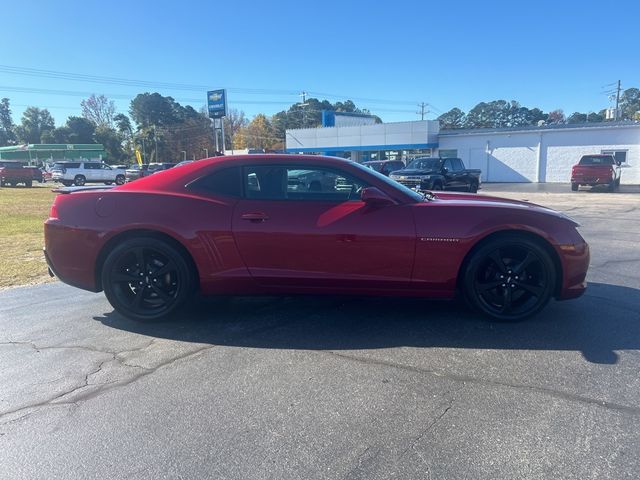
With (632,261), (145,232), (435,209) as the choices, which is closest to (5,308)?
(145,232)

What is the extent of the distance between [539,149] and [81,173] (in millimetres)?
34608

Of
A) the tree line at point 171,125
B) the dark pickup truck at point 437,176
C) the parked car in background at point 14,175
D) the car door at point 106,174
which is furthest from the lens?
the tree line at point 171,125

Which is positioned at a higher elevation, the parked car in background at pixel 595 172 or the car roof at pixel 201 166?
the car roof at pixel 201 166

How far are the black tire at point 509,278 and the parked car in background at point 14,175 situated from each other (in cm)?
3538

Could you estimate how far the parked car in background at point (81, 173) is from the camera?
35.0 metres

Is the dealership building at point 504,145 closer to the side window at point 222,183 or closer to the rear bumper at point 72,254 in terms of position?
the side window at point 222,183

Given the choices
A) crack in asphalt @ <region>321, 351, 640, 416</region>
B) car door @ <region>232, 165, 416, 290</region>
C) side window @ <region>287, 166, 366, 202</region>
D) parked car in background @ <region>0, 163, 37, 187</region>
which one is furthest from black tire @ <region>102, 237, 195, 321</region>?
parked car in background @ <region>0, 163, 37, 187</region>

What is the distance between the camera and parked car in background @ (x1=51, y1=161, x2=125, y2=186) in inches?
1378

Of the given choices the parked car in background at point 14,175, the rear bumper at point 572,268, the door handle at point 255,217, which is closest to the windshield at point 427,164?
the rear bumper at point 572,268

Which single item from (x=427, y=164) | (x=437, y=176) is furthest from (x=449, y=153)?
(x=437, y=176)

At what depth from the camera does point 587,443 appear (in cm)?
243

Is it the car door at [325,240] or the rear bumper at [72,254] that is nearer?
the car door at [325,240]

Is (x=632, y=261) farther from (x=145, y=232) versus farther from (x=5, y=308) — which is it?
(x=5, y=308)

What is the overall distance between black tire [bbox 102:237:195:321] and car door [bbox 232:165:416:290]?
64 cm
